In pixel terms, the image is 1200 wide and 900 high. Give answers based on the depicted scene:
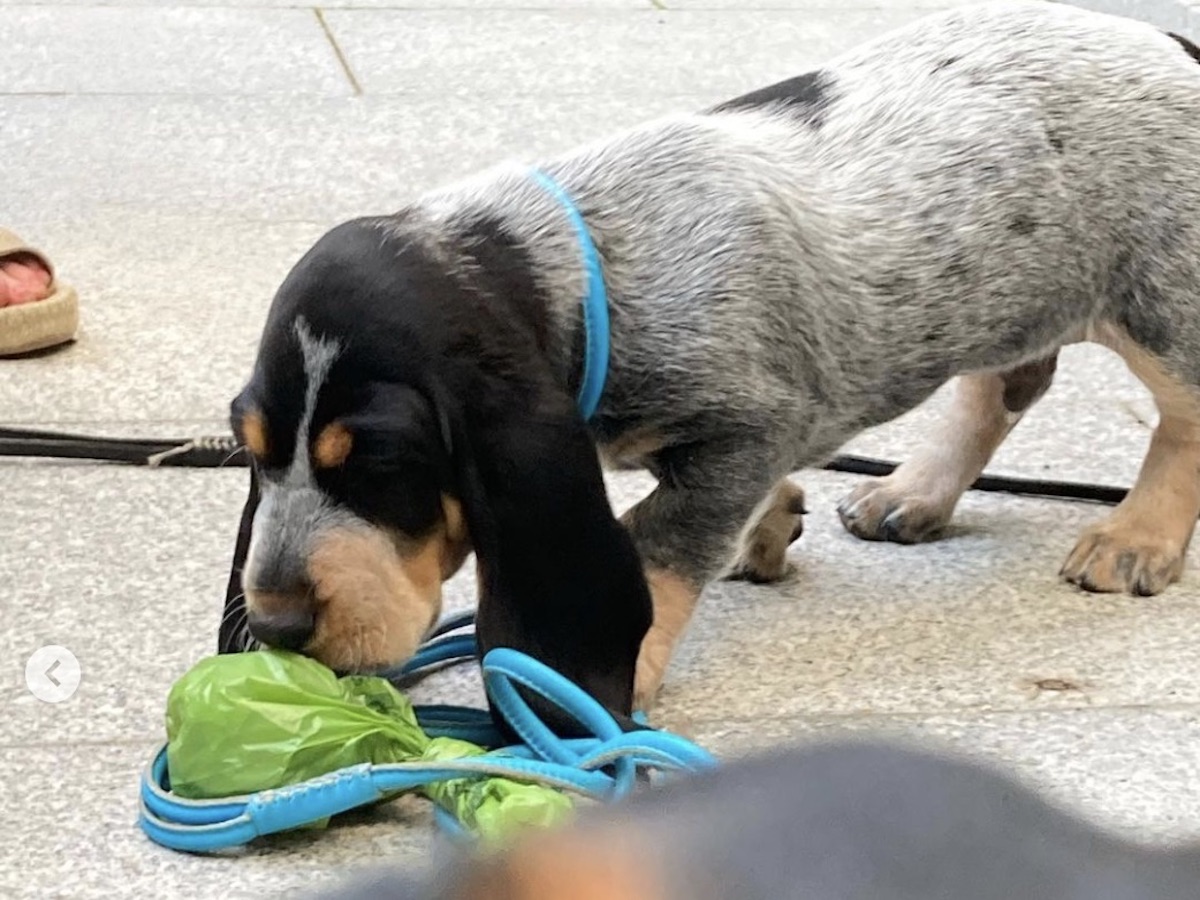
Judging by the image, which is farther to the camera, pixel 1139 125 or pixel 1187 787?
pixel 1139 125

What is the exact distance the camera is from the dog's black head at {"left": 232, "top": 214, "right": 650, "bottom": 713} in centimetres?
230

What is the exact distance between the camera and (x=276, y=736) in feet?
7.41

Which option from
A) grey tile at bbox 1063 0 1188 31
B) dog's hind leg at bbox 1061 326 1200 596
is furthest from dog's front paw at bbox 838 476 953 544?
grey tile at bbox 1063 0 1188 31

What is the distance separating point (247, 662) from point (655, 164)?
1.00 meters

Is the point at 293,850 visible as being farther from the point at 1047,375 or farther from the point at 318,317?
the point at 1047,375

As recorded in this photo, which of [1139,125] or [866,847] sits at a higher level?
[866,847]

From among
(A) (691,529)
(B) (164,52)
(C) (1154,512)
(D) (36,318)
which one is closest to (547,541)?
(A) (691,529)

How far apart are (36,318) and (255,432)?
1791 mm

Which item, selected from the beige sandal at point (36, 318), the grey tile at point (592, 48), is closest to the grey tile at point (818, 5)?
the grey tile at point (592, 48)

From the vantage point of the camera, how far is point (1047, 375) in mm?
3406

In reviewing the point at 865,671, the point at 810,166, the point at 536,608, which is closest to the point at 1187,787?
the point at 865,671

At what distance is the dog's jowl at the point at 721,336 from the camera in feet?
7.67

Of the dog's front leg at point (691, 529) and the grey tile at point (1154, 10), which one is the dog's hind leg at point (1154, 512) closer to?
the dog's front leg at point (691, 529)

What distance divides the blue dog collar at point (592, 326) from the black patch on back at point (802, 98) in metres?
0.53
